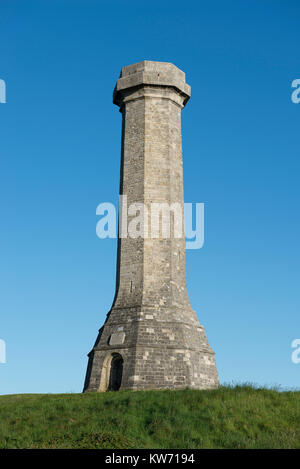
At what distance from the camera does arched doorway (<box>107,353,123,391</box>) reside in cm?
2192

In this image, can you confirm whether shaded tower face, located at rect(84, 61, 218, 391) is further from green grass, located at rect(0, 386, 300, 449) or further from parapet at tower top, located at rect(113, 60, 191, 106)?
green grass, located at rect(0, 386, 300, 449)

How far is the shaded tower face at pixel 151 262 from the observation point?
842 inches

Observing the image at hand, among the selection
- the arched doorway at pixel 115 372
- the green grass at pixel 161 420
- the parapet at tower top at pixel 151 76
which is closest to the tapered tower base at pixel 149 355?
the arched doorway at pixel 115 372

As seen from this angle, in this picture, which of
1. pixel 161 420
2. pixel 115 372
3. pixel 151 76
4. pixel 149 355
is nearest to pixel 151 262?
pixel 149 355

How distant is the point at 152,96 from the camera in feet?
85.1

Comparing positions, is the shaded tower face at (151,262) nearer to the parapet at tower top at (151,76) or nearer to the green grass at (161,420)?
the parapet at tower top at (151,76)

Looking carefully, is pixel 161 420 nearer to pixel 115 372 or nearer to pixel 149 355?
pixel 149 355

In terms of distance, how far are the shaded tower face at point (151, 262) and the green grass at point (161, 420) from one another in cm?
261

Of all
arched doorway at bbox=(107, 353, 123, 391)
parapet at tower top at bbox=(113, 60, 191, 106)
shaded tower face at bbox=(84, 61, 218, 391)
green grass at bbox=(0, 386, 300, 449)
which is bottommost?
green grass at bbox=(0, 386, 300, 449)

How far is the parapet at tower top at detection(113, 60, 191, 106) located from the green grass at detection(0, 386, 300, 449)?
1478cm

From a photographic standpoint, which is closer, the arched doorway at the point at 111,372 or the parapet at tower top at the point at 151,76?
the arched doorway at the point at 111,372

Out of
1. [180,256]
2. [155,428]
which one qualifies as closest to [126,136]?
[180,256]

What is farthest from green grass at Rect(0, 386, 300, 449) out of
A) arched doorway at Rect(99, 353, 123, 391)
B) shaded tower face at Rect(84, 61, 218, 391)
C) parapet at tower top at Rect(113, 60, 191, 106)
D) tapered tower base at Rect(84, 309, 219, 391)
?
parapet at tower top at Rect(113, 60, 191, 106)

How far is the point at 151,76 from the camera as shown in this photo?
2583 centimetres
